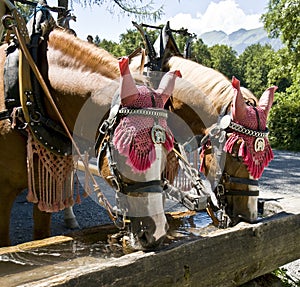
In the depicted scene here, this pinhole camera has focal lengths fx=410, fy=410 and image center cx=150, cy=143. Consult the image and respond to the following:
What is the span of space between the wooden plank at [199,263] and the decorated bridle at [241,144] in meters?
0.26

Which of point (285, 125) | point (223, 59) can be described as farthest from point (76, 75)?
point (223, 59)

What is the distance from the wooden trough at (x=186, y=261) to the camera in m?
1.66

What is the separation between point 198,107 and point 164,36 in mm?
1128

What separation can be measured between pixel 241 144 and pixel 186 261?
0.79m

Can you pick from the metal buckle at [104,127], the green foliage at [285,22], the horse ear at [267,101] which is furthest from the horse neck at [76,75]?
the green foliage at [285,22]

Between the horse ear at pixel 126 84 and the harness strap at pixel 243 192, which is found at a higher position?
the horse ear at pixel 126 84

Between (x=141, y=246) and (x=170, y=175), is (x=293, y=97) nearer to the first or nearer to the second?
(x=170, y=175)

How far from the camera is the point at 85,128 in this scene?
91.7 inches

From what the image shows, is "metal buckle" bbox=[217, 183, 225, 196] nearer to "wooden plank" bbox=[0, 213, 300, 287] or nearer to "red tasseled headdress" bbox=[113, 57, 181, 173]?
"wooden plank" bbox=[0, 213, 300, 287]

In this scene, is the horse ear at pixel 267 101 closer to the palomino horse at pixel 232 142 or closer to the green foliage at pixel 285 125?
the palomino horse at pixel 232 142

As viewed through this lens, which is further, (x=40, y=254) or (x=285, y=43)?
(x=285, y=43)

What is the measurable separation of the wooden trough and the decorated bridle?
0.26m

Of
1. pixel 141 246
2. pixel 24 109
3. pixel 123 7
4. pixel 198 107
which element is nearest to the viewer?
pixel 141 246

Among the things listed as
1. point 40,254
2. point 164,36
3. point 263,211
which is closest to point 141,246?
point 40,254
